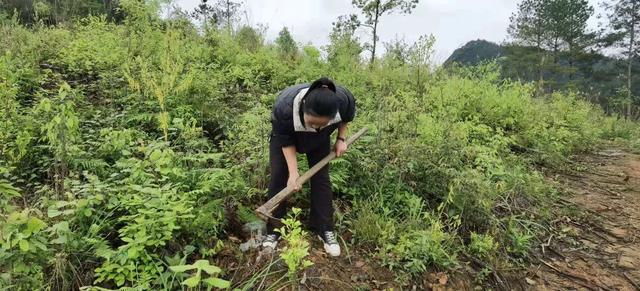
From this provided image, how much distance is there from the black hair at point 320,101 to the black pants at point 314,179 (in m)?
0.39

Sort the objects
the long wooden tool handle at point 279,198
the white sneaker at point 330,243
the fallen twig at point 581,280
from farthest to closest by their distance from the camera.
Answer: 1. the fallen twig at point 581,280
2. the white sneaker at point 330,243
3. the long wooden tool handle at point 279,198

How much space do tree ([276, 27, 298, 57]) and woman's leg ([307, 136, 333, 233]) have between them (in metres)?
4.63

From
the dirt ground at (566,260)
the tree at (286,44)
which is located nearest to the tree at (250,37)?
the tree at (286,44)

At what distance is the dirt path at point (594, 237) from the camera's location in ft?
9.96

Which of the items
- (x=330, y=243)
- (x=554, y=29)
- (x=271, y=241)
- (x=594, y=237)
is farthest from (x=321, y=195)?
Result: (x=554, y=29)

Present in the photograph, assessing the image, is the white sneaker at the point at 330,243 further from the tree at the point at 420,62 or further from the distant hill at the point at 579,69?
the distant hill at the point at 579,69

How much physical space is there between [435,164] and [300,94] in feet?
5.49

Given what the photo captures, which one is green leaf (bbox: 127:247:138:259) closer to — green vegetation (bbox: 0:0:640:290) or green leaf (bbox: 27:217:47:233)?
green vegetation (bbox: 0:0:640:290)

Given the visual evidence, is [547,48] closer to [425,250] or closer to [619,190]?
[619,190]

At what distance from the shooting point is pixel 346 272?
263cm

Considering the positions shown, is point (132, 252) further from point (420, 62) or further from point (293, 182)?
point (420, 62)

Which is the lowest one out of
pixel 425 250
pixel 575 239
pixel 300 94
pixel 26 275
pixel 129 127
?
pixel 575 239

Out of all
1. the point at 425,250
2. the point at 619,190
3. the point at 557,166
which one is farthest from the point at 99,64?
the point at 619,190

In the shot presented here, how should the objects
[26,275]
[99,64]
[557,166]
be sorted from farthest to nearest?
[557,166] < [99,64] < [26,275]
